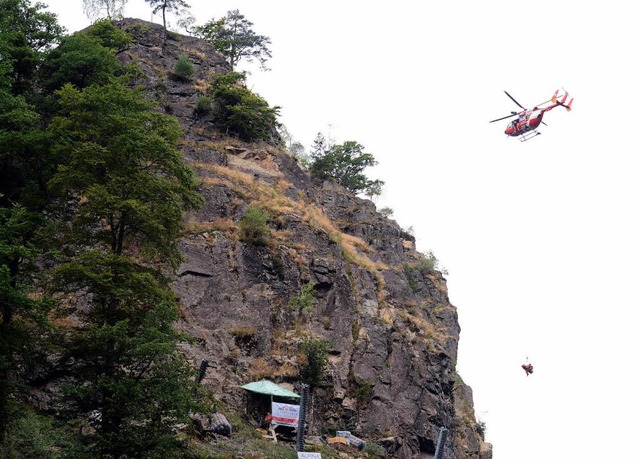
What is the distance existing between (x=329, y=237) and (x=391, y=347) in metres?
8.15

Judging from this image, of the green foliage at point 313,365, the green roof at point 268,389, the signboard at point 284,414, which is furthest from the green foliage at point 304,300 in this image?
the signboard at point 284,414

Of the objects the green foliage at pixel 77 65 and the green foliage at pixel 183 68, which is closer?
the green foliage at pixel 77 65

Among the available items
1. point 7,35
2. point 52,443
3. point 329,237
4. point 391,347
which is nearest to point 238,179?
point 329,237

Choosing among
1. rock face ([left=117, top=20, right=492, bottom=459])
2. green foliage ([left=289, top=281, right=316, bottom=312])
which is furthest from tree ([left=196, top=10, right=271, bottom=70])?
green foliage ([left=289, top=281, right=316, bottom=312])

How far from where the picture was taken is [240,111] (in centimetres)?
4588

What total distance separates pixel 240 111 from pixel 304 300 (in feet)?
60.0

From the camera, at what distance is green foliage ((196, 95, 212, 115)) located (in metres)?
46.5

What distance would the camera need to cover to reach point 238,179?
133ft

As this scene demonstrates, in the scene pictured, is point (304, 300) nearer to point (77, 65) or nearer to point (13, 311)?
point (77, 65)

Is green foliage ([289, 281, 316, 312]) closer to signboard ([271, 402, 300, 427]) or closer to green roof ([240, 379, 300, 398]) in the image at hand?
green roof ([240, 379, 300, 398])

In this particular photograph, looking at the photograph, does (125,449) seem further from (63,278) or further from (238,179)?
(238,179)

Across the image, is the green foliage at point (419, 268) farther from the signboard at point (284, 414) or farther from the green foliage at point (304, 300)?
the signboard at point (284, 414)

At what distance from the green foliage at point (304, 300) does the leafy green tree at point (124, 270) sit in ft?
43.4

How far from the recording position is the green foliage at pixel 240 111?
46.4 metres
